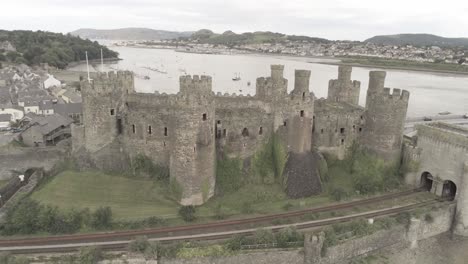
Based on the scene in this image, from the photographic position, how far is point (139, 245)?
72.2 feet

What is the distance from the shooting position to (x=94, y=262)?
21.4 m

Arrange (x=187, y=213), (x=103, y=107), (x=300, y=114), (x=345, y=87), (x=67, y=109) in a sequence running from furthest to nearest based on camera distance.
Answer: (x=67, y=109) < (x=345, y=87) < (x=300, y=114) < (x=103, y=107) < (x=187, y=213)

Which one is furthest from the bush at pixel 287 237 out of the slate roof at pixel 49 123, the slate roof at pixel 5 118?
the slate roof at pixel 5 118

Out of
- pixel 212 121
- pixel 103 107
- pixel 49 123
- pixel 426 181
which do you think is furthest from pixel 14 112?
pixel 426 181

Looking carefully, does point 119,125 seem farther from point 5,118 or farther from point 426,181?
point 5,118

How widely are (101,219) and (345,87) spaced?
23464mm

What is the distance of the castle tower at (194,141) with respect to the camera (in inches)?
1013

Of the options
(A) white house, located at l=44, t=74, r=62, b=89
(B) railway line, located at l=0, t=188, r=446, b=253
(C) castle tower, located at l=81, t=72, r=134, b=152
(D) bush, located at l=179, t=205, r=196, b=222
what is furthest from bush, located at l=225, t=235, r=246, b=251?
(A) white house, located at l=44, t=74, r=62, b=89

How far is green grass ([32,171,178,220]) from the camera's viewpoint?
26.5 metres

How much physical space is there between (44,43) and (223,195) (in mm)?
138330

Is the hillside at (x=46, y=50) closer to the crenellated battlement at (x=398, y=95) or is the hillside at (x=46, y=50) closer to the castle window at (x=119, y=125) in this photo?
the castle window at (x=119, y=125)

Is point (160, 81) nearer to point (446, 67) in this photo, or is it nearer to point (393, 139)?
point (393, 139)

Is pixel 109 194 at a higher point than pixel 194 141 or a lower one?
lower

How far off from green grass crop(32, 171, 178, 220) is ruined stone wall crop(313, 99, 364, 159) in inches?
538
